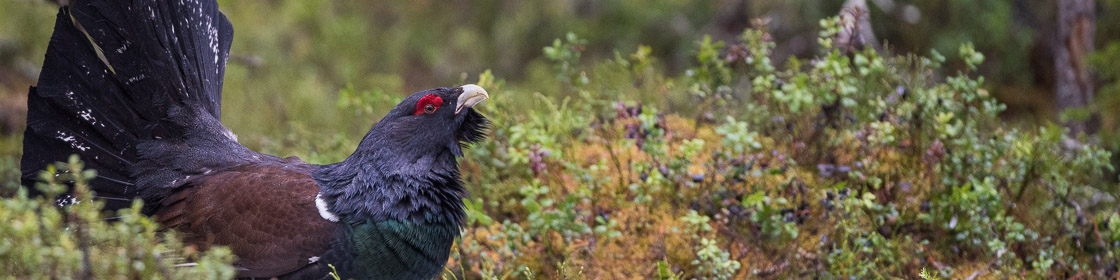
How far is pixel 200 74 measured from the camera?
3904 millimetres

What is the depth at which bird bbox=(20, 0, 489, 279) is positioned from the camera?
332cm

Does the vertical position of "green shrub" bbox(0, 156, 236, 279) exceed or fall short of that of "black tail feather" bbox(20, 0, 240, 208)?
it falls short

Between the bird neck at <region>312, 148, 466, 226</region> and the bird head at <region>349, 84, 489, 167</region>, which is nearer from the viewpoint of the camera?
the bird neck at <region>312, 148, 466, 226</region>

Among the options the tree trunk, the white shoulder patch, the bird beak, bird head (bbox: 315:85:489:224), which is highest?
the tree trunk

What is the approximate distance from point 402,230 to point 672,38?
20.9 feet

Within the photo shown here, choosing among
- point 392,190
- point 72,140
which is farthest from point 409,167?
point 72,140

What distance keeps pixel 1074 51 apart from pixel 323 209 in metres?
5.81

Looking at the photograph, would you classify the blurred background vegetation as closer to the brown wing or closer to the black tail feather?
the brown wing

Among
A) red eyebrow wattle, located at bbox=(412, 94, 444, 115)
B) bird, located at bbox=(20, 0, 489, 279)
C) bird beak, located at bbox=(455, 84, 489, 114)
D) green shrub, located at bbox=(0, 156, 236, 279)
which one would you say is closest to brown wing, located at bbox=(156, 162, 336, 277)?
bird, located at bbox=(20, 0, 489, 279)

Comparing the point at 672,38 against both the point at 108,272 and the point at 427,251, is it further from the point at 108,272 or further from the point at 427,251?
the point at 108,272

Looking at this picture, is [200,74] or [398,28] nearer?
[200,74]

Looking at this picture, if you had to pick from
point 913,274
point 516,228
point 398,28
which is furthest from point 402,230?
point 398,28

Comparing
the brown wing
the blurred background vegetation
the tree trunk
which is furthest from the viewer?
the tree trunk

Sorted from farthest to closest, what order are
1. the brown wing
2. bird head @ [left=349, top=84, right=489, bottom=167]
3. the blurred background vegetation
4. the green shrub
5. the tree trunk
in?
the tree trunk, the blurred background vegetation, bird head @ [left=349, top=84, right=489, bottom=167], the brown wing, the green shrub
